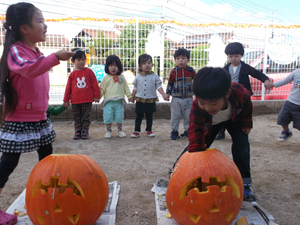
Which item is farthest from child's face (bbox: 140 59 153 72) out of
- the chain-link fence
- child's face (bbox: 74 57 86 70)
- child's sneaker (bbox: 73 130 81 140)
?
child's sneaker (bbox: 73 130 81 140)

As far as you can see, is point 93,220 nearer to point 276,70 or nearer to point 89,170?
point 89,170

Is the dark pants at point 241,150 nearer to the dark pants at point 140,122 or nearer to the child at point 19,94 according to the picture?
the child at point 19,94

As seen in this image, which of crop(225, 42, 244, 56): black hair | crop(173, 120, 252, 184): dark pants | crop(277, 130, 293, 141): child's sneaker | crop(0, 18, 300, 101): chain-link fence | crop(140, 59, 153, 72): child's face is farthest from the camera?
crop(0, 18, 300, 101): chain-link fence

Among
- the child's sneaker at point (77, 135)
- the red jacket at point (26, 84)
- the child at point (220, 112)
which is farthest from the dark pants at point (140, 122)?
the red jacket at point (26, 84)

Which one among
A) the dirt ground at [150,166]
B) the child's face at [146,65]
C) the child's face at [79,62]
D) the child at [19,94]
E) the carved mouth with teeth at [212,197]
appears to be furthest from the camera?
the child's face at [146,65]

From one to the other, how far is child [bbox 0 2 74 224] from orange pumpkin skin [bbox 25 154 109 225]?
291 mm

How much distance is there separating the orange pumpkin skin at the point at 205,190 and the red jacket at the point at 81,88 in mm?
3260

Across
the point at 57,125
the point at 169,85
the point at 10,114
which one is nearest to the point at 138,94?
the point at 169,85

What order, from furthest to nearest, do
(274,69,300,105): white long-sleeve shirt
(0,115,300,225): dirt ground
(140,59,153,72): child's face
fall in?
(140,59,153,72): child's face
(274,69,300,105): white long-sleeve shirt
(0,115,300,225): dirt ground

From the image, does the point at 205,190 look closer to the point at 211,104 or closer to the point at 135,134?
the point at 211,104

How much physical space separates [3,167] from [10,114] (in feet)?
1.37

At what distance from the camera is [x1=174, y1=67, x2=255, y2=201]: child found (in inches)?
76.8

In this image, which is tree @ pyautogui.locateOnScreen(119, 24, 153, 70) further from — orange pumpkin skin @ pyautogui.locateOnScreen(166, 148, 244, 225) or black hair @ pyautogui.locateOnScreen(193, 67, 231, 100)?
orange pumpkin skin @ pyautogui.locateOnScreen(166, 148, 244, 225)

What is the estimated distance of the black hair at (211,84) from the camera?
1.92 m
